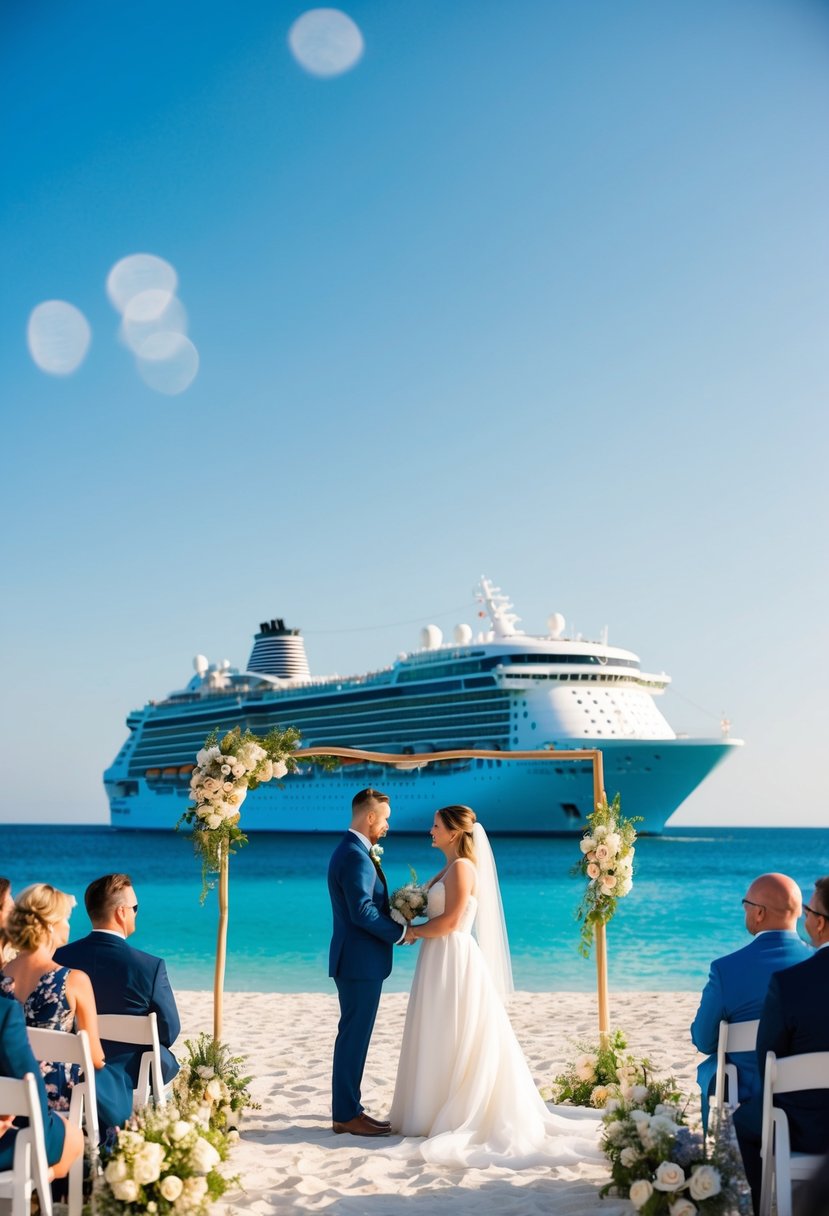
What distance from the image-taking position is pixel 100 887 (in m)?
3.91

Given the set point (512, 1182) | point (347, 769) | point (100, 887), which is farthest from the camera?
point (347, 769)

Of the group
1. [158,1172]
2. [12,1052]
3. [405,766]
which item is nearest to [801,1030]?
[158,1172]

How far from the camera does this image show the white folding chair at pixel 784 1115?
10.3 feet

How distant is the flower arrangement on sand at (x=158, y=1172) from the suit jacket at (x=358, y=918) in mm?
1587

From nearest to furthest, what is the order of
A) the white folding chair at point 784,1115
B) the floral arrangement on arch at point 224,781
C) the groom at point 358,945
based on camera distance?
the white folding chair at point 784,1115 < the groom at point 358,945 < the floral arrangement on arch at point 224,781

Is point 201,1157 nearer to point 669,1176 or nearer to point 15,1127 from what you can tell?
point 15,1127

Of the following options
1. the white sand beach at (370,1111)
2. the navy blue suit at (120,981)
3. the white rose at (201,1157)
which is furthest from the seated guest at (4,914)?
the white sand beach at (370,1111)

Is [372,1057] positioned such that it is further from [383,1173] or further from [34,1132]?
[34,1132]

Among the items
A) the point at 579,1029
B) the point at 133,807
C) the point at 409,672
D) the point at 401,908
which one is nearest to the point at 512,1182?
the point at 401,908

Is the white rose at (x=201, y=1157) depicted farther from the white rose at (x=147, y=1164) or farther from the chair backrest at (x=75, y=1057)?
the chair backrest at (x=75, y=1057)

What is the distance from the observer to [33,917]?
344 cm

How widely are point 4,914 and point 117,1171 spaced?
100 cm

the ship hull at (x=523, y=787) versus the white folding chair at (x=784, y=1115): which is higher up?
the ship hull at (x=523, y=787)

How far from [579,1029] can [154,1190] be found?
6.49m
